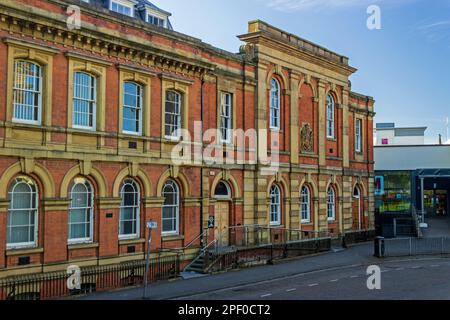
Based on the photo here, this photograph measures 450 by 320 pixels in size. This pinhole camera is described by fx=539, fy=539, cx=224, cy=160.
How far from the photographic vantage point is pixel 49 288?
57.0 feet

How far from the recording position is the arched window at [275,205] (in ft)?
93.3

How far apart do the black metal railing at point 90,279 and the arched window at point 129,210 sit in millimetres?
1197

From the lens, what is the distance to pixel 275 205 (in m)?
28.7

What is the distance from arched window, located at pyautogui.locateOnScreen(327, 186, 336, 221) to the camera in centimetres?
3388

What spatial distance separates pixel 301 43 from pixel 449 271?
48.6ft

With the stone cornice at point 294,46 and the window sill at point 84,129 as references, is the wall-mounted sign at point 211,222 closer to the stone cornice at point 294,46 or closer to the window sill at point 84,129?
the window sill at point 84,129

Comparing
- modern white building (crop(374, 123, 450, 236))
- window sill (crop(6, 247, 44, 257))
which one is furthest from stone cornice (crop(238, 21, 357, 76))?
window sill (crop(6, 247, 44, 257))

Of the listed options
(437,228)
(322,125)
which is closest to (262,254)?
(322,125)

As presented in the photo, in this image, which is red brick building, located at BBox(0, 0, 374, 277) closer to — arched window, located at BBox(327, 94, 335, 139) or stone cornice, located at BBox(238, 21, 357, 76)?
stone cornice, located at BBox(238, 21, 357, 76)

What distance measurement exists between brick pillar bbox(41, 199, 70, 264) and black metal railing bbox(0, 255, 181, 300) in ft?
1.92

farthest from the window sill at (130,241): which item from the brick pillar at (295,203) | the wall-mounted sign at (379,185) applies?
the wall-mounted sign at (379,185)

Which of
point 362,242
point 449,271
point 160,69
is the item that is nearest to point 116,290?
point 160,69

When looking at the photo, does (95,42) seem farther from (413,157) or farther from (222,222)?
(413,157)

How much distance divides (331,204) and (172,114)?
15.3 metres
